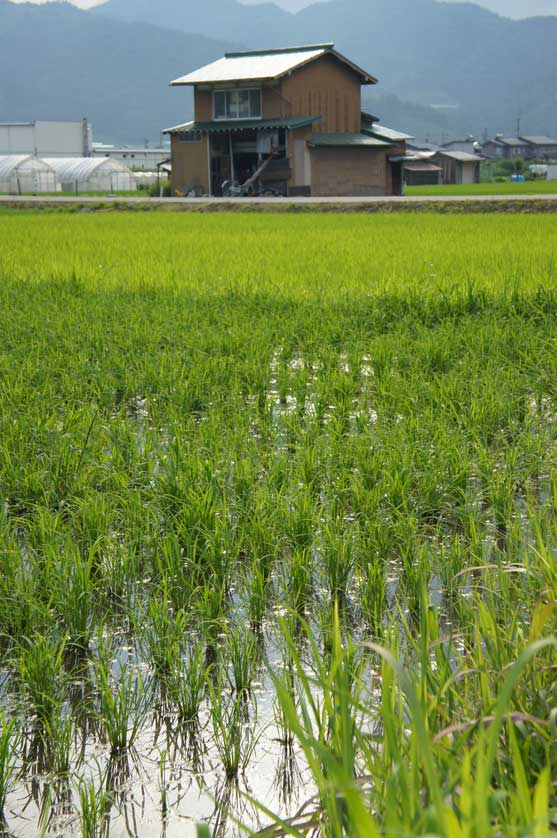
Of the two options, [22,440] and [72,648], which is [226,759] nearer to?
[72,648]

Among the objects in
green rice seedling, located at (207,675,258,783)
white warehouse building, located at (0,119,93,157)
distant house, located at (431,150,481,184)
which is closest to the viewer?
green rice seedling, located at (207,675,258,783)

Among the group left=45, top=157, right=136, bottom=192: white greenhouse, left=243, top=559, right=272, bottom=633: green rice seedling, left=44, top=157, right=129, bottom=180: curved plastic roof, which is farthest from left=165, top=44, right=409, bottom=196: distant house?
left=243, top=559, right=272, bottom=633: green rice seedling

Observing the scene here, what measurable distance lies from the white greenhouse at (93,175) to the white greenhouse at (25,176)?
3.39 feet

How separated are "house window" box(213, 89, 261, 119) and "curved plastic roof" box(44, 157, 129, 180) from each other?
15.5 meters

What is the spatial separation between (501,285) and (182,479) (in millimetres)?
6124

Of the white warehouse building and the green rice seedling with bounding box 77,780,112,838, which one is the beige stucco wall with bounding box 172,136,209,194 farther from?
the white warehouse building

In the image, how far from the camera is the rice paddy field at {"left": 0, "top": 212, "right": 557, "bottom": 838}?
1544mm

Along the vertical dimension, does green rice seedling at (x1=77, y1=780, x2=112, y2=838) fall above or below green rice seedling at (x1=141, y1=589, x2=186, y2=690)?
below

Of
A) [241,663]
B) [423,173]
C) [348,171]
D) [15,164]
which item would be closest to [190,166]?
[348,171]

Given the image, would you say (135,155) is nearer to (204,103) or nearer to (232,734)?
(204,103)

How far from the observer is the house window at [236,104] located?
114 ft

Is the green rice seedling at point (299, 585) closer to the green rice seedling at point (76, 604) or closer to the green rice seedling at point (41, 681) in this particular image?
the green rice seedling at point (76, 604)

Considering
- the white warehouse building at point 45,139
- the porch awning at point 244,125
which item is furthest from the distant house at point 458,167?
the porch awning at point 244,125

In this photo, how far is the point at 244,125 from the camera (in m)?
34.0
